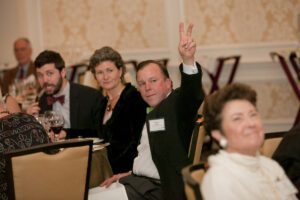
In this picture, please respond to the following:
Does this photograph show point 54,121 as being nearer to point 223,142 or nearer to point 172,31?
point 223,142

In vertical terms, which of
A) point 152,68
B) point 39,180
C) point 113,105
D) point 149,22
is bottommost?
point 39,180

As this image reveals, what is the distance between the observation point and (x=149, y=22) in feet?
25.2

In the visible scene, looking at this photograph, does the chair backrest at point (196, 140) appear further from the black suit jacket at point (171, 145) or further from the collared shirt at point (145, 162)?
the collared shirt at point (145, 162)

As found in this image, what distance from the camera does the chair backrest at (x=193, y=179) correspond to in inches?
A: 77.9

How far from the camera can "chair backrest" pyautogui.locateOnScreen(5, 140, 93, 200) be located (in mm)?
2723

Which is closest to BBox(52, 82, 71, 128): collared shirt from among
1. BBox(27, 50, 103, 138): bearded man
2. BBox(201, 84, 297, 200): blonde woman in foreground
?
BBox(27, 50, 103, 138): bearded man

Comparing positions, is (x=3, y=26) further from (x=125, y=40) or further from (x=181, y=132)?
(x=181, y=132)

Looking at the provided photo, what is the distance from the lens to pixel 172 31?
7578 millimetres

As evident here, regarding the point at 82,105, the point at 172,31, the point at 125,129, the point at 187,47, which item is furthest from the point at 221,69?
the point at 187,47

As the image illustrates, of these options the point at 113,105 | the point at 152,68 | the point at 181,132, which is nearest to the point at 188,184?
the point at 181,132

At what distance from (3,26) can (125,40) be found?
1.83 metres

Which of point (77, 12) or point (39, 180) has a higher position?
point (77, 12)

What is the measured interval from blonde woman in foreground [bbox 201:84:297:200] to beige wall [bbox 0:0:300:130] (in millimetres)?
5060

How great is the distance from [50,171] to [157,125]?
630 mm
